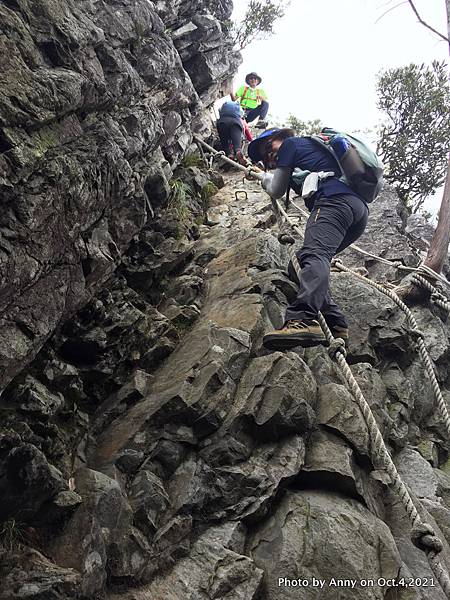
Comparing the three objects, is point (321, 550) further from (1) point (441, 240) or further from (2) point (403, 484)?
(1) point (441, 240)

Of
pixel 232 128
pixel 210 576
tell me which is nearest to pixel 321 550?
pixel 210 576

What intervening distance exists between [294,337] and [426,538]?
6.92 feet

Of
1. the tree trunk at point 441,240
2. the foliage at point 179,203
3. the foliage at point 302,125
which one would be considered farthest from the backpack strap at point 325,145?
the foliage at point 302,125

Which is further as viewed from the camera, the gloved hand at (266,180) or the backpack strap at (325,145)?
the gloved hand at (266,180)

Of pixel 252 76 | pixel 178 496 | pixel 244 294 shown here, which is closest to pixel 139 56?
pixel 244 294

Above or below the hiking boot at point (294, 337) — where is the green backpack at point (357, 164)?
above

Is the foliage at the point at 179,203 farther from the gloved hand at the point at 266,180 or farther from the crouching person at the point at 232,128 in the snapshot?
the crouching person at the point at 232,128

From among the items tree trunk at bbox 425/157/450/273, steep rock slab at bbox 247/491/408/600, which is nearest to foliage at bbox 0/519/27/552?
steep rock slab at bbox 247/491/408/600

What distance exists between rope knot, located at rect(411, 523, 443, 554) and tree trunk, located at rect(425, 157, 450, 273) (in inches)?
282

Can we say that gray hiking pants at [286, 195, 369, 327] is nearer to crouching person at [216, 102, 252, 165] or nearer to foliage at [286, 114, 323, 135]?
crouching person at [216, 102, 252, 165]

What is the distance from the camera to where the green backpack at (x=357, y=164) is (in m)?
6.10

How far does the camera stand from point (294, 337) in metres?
5.07

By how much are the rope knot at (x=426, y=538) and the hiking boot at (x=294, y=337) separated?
1.91m

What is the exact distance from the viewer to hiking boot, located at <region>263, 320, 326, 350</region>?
5062 millimetres
